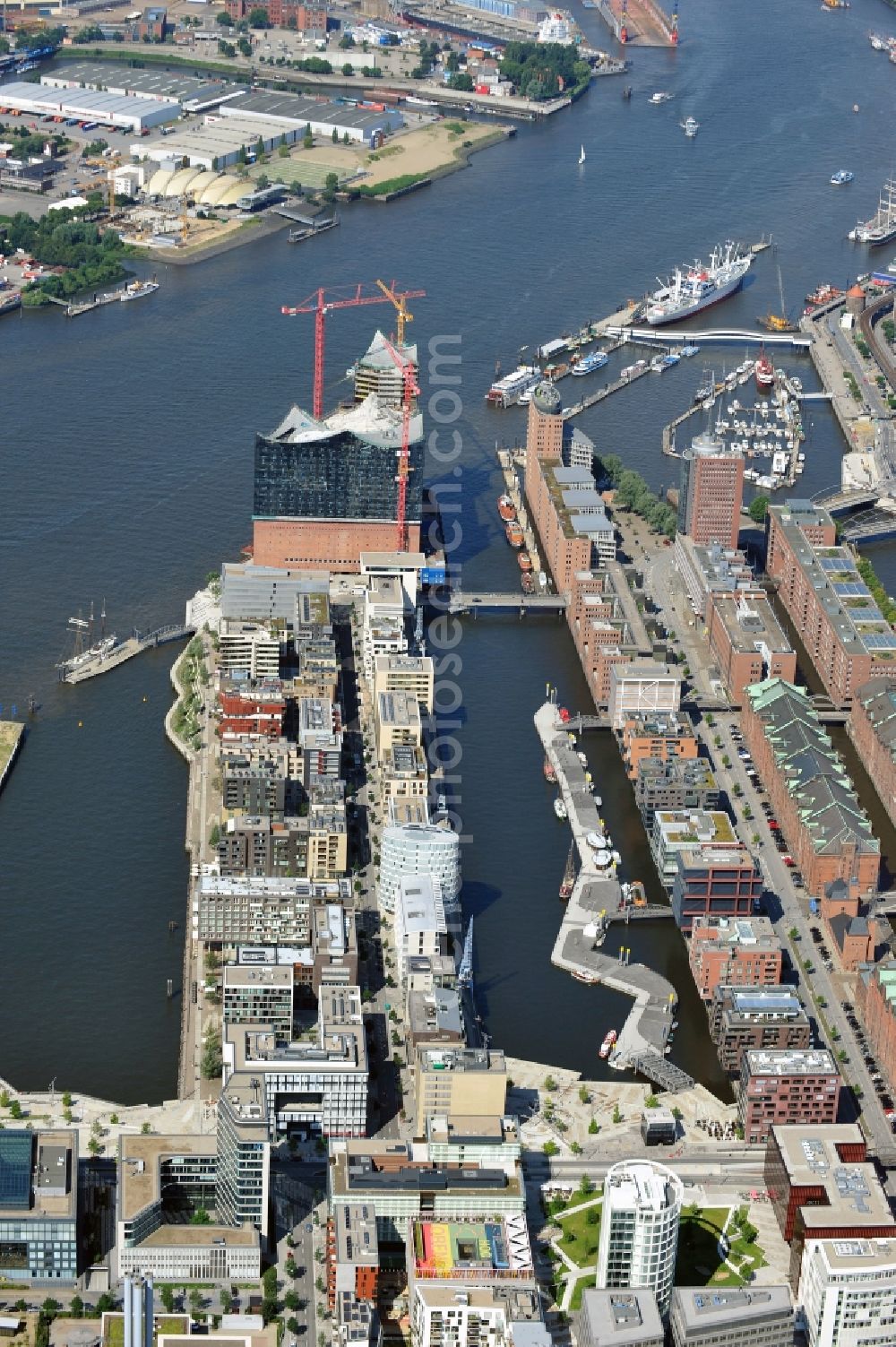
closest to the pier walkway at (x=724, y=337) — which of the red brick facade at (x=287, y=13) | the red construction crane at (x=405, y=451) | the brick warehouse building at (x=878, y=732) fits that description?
the red construction crane at (x=405, y=451)

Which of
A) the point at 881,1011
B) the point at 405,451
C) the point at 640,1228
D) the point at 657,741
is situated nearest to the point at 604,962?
the point at 881,1011

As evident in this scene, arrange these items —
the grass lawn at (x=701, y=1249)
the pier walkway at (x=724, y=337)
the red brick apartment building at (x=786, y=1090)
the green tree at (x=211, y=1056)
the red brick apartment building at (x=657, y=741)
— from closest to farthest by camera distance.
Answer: the grass lawn at (x=701, y=1249), the red brick apartment building at (x=786, y=1090), the green tree at (x=211, y=1056), the red brick apartment building at (x=657, y=741), the pier walkway at (x=724, y=337)

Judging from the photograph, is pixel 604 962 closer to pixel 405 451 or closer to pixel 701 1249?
pixel 701 1249

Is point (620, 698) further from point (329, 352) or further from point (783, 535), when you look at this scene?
point (329, 352)

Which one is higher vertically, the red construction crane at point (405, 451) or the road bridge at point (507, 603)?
the red construction crane at point (405, 451)

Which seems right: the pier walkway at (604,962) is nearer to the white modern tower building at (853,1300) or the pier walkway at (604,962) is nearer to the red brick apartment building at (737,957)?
the red brick apartment building at (737,957)

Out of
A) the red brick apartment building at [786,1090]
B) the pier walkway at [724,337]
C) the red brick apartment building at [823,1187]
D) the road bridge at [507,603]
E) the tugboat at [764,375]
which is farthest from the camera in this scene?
the pier walkway at [724,337]

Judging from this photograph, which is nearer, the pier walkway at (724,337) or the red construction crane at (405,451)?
the red construction crane at (405,451)

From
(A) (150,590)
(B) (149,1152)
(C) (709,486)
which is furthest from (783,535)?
(B) (149,1152)
